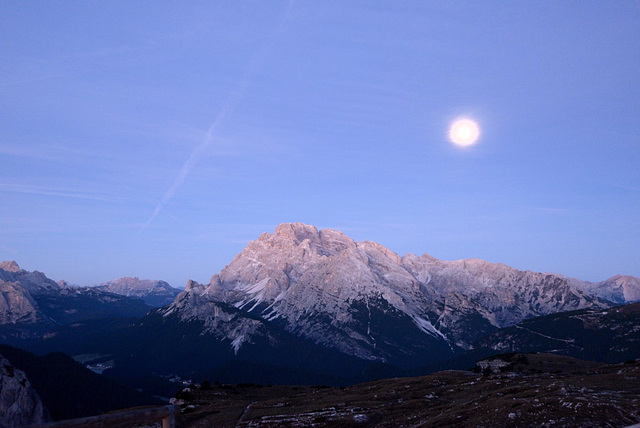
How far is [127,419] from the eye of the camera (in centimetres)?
1603

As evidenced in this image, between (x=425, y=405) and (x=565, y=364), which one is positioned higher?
(x=425, y=405)

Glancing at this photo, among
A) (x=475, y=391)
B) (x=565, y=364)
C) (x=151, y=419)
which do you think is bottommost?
(x=565, y=364)

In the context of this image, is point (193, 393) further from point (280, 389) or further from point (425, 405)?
point (425, 405)

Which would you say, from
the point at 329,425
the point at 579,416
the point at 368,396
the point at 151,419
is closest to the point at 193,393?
the point at 368,396

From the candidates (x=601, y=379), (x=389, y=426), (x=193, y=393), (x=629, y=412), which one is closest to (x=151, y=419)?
(x=629, y=412)

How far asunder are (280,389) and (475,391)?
84.6 m

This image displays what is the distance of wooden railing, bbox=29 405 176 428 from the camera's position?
1463 centimetres

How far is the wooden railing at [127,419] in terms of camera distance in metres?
14.6

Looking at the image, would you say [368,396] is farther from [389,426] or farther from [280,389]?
[280,389]

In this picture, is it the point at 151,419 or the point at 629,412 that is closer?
the point at 151,419

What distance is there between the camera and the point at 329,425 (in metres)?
74.8

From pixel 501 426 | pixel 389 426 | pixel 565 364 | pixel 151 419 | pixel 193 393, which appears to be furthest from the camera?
pixel 565 364

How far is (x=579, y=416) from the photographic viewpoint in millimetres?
52281

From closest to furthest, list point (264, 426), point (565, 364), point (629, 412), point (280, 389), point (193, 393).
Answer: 1. point (629, 412)
2. point (264, 426)
3. point (193, 393)
4. point (280, 389)
5. point (565, 364)
